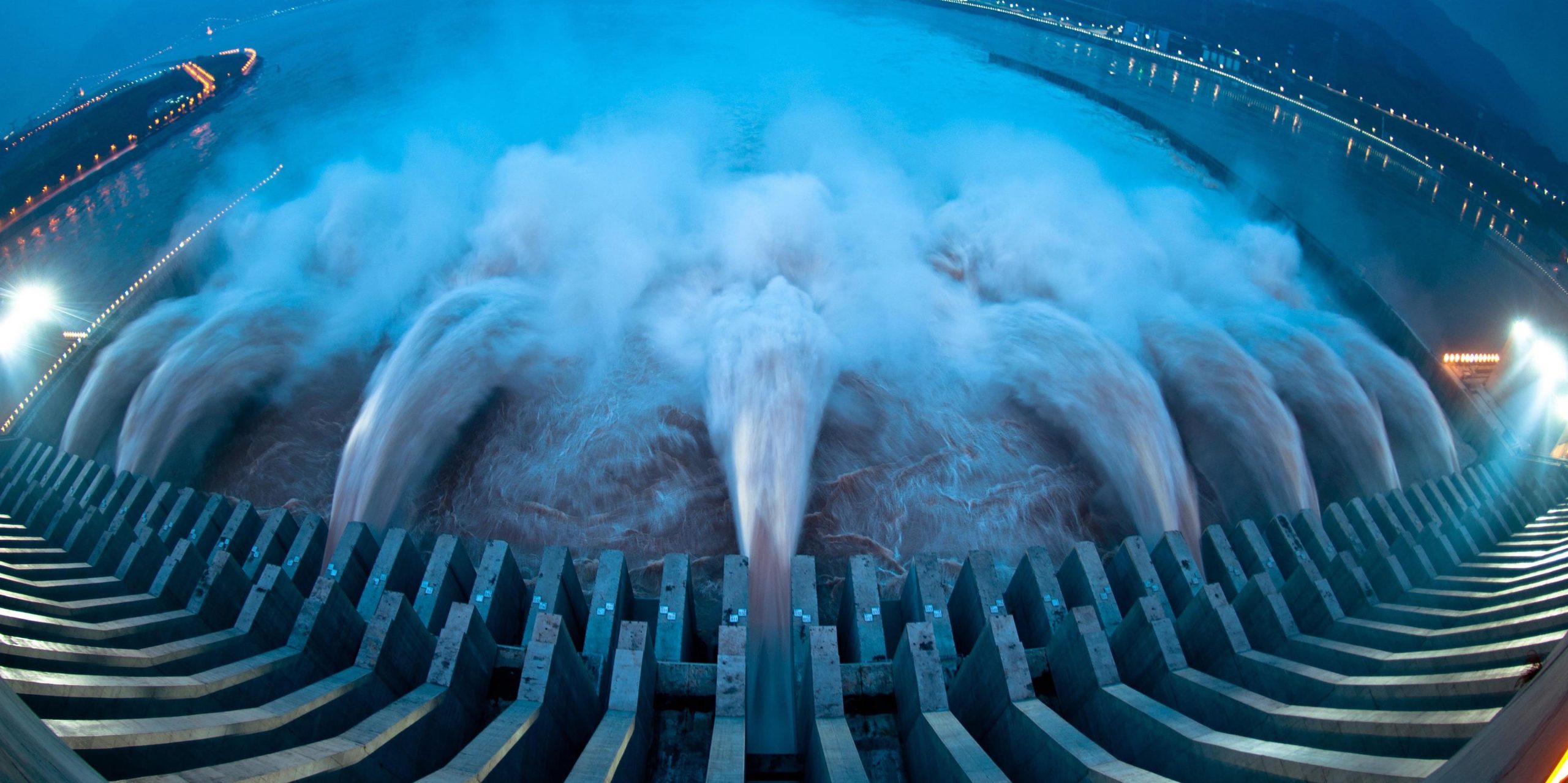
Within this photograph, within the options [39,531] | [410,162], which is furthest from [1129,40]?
[39,531]

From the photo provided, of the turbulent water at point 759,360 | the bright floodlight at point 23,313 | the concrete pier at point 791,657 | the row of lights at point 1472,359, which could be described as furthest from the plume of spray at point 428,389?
the row of lights at point 1472,359

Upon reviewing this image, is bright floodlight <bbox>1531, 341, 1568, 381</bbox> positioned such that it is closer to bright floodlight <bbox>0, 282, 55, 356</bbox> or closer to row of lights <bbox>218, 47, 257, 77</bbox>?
bright floodlight <bbox>0, 282, 55, 356</bbox>

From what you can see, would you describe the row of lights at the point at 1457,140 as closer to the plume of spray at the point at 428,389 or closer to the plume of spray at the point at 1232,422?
the plume of spray at the point at 1232,422

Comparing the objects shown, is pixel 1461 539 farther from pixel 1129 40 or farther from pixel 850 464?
pixel 1129 40

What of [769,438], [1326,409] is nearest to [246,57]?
[769,438]

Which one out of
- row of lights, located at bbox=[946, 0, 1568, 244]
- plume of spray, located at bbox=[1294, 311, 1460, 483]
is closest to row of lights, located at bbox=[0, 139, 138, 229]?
plume of spray, located at bbox=[1294, 311, 1460, 483]

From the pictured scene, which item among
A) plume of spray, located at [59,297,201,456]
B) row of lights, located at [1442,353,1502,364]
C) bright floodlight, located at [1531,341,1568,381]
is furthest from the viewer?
row of lights, located at [1442,353,1502,364]
